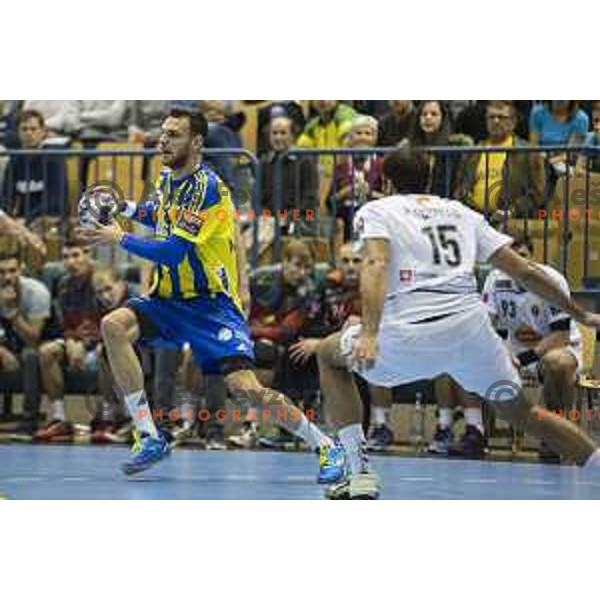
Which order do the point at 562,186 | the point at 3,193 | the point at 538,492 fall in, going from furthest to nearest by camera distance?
the point at 3,193
the point at 562,186
the point at 538,492

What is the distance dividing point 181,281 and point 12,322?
352 cm

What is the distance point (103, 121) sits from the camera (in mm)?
16016

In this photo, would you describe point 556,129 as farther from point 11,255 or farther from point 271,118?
point 11,255

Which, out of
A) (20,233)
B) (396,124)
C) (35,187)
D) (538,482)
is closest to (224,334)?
(538,482)

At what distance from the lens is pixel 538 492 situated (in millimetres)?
10984

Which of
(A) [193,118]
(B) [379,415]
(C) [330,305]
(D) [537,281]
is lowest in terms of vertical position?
(B) [379,415]

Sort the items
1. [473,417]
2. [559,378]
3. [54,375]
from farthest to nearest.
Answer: [54,375] < [473,417] < [559,378]

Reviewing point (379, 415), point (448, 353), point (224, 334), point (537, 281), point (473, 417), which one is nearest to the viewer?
point (537, 281)

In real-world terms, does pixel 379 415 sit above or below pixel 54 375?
below

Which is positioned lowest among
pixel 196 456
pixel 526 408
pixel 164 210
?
pixel 196 456

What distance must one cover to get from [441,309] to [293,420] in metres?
1.66

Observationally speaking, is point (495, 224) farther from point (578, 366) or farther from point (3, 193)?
point (3, 193)

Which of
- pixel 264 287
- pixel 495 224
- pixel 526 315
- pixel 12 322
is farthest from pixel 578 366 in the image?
pixel 12 322

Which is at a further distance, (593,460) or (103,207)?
(103,207)
